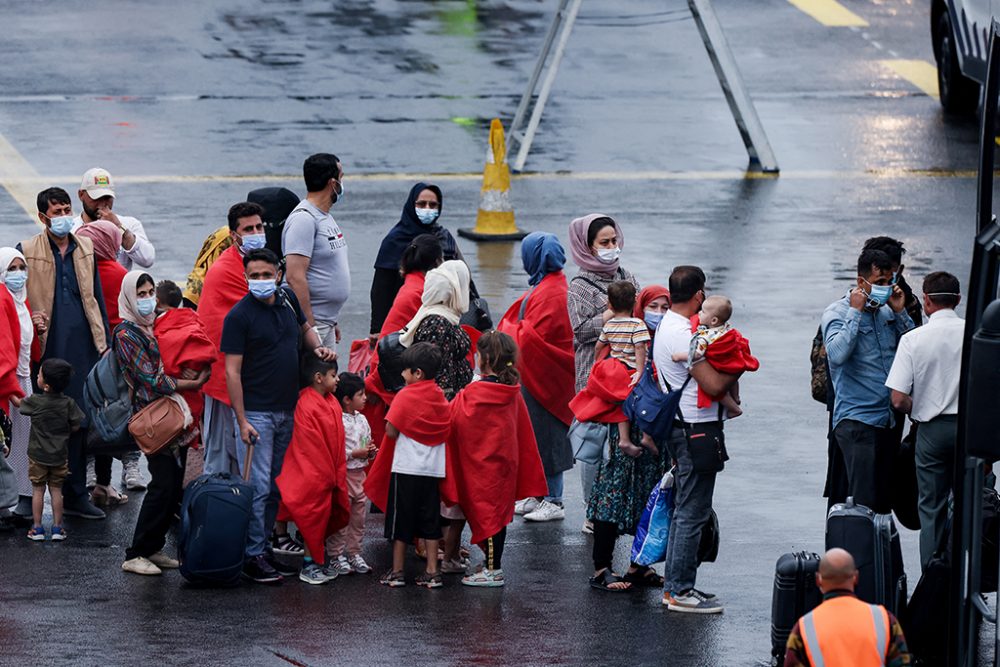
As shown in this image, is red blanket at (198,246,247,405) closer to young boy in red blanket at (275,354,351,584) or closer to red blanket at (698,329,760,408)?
young boy in red blanket at (275,354,351,584)

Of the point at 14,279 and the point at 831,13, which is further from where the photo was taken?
the point at 831,13

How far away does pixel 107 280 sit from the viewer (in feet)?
37.1

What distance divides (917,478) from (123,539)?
427cm

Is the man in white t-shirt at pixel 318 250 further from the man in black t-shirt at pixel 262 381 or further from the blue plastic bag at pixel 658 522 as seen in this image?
the blue plastic bag at pixel 658 522

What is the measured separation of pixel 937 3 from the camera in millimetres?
24266

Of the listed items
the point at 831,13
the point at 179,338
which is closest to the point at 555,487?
the point at 179,338

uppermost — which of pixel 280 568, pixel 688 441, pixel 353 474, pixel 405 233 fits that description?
pixel 405 233

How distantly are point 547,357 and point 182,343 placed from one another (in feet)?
7.03

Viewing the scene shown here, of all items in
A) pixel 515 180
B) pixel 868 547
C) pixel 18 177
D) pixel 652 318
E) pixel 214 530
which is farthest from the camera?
pixel 515 180

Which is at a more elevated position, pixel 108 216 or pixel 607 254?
pixel 108 216

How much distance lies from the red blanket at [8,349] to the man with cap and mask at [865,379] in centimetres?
432

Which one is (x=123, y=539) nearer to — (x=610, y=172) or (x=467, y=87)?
(x=610, y=172)

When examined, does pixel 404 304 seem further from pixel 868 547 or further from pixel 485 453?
pixel 868 547

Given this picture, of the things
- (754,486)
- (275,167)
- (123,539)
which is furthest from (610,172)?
(123,539)
